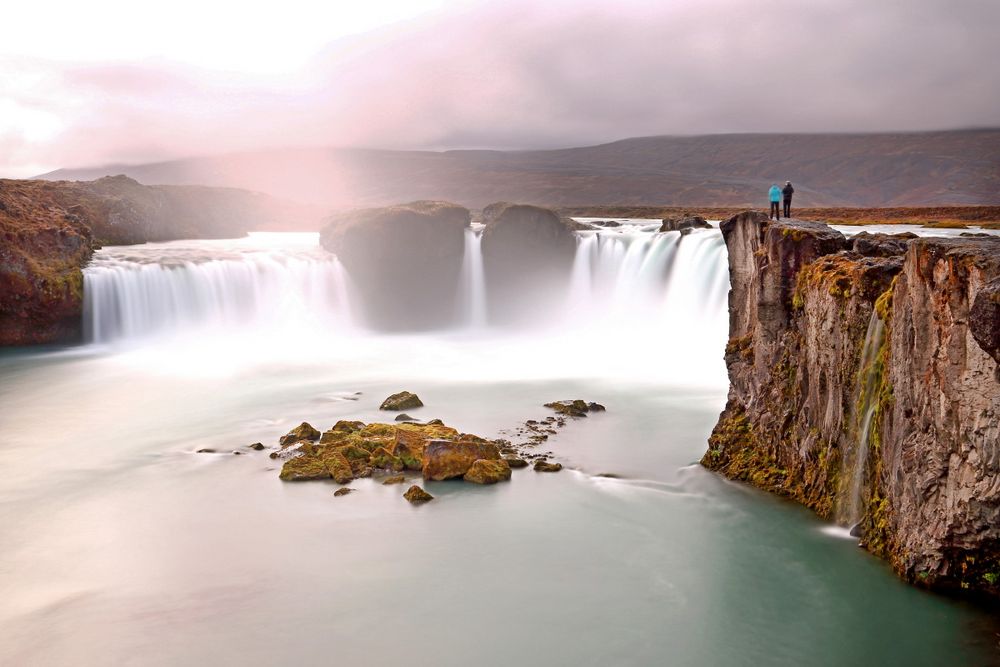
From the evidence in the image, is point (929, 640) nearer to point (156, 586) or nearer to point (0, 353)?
point (156, 586)

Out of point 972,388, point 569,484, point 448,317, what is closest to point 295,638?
point 569,484

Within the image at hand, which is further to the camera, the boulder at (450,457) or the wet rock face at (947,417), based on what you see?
the boulder at (450,457)

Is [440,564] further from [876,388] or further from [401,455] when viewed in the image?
[876,388]

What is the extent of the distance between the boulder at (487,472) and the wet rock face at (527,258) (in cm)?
2627

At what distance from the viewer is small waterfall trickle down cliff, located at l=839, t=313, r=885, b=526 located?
12.4 m

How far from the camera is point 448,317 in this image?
146 ft

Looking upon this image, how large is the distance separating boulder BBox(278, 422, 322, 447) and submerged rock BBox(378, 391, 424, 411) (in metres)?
3.61

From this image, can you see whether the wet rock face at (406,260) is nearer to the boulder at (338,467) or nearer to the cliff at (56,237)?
the cliff at (56,237)

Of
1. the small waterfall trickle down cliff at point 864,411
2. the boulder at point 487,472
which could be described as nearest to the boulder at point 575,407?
the boulder at point 487,472

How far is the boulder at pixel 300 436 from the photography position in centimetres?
1973

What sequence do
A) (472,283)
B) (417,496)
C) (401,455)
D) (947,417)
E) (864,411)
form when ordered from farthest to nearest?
1. (472,283)
2. (401,455)
3. (417,496)
4. (864,411)
5. (947,417)

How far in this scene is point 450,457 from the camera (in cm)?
1706

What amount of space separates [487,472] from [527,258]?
27861mm

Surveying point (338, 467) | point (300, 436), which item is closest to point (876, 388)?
point (338, 467)
